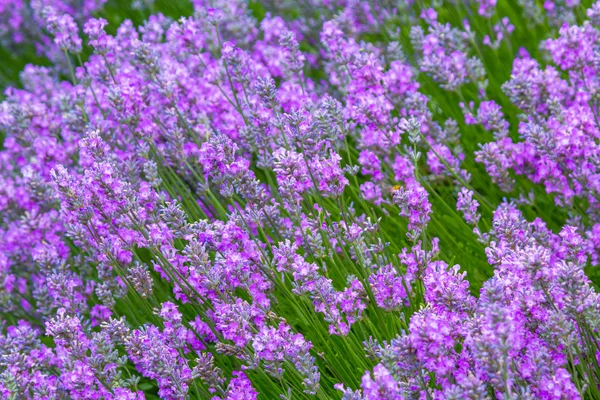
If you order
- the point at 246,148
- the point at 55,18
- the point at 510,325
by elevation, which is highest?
the point at 55,18

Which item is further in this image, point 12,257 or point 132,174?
point 12,257

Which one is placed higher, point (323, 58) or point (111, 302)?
point (323, 58)

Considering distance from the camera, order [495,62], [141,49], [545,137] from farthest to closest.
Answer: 1. [495,62]
2. [141,49]
3. [545,137]

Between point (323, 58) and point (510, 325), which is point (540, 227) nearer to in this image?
point (510, 325)

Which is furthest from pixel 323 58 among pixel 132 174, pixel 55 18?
pixel 132 174

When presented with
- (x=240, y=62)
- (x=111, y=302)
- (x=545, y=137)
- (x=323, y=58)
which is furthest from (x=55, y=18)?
(x=545, y=137)

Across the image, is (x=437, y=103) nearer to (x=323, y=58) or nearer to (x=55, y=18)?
(x=323, y=58)

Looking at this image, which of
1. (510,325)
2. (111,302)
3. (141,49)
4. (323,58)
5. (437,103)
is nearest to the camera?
(510,325)
